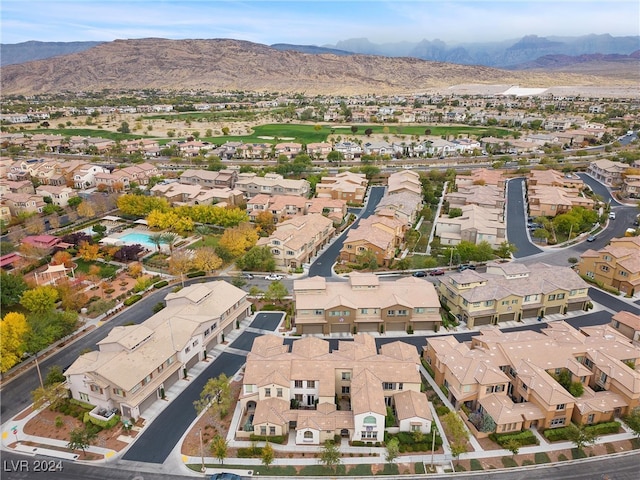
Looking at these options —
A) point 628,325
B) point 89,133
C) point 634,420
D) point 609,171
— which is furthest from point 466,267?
point 89,133

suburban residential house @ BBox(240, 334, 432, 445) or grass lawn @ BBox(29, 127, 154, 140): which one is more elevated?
grass lawn @ BBox(29, 127, 154, 140)

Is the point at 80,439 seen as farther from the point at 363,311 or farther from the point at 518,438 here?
the point at 518,438

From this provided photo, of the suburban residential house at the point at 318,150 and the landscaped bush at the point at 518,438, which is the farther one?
the suburban residential house at the point at 318,150

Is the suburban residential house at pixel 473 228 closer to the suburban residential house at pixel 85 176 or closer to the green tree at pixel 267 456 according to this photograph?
the green tree at pixel 267 456

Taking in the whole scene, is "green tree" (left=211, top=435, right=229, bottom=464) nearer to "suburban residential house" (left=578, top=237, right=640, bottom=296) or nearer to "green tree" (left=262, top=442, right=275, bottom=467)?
"green tree" (left=262, top=442, right=275, bottom=467)

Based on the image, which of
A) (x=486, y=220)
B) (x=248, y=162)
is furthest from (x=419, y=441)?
(x=248, y=162)

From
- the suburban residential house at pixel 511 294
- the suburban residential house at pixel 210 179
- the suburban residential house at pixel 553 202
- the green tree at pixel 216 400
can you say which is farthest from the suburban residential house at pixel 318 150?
the green tree at pixel 216 400

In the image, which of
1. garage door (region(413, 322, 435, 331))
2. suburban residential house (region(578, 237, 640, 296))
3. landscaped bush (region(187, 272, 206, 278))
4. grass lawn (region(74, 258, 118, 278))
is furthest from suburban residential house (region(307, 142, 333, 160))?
garage door (region(413, 322, 435, 331))
